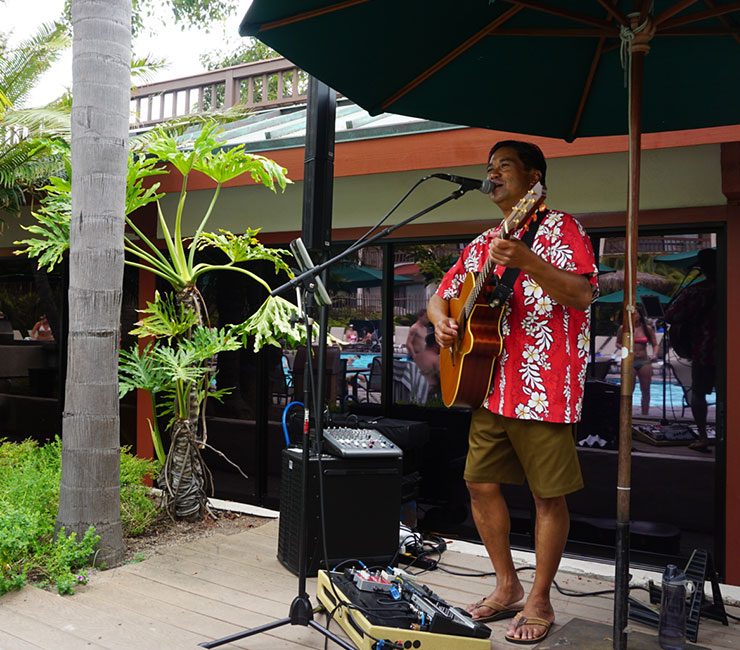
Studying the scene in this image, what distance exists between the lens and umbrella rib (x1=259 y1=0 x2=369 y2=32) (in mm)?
2480

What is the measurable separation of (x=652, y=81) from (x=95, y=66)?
2600mm

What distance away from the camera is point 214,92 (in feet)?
24.0

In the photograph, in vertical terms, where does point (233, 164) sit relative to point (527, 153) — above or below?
above

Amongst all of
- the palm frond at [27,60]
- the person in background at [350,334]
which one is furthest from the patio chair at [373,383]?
the palm frond at [27,60]

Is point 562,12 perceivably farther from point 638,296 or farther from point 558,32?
point 638,296

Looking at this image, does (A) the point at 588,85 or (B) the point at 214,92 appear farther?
(B) the point at 214,92

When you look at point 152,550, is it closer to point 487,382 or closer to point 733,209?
point 487,382

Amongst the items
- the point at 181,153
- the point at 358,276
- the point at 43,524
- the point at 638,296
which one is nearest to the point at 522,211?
the point at 638,296

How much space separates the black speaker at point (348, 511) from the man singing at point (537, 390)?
2.50 feet

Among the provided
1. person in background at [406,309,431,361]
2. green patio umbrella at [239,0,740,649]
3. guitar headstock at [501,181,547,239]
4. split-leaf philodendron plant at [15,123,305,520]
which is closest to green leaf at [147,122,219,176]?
split-leaf philodendron plant at [15,123,305,520]

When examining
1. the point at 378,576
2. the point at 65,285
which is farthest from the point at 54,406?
the point at 378,576

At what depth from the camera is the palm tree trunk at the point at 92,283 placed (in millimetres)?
3555

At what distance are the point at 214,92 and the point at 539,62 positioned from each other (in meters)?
5.07

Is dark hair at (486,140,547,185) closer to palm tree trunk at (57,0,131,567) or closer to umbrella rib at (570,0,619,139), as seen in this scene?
umbrella rib at (570,0,619,139)
